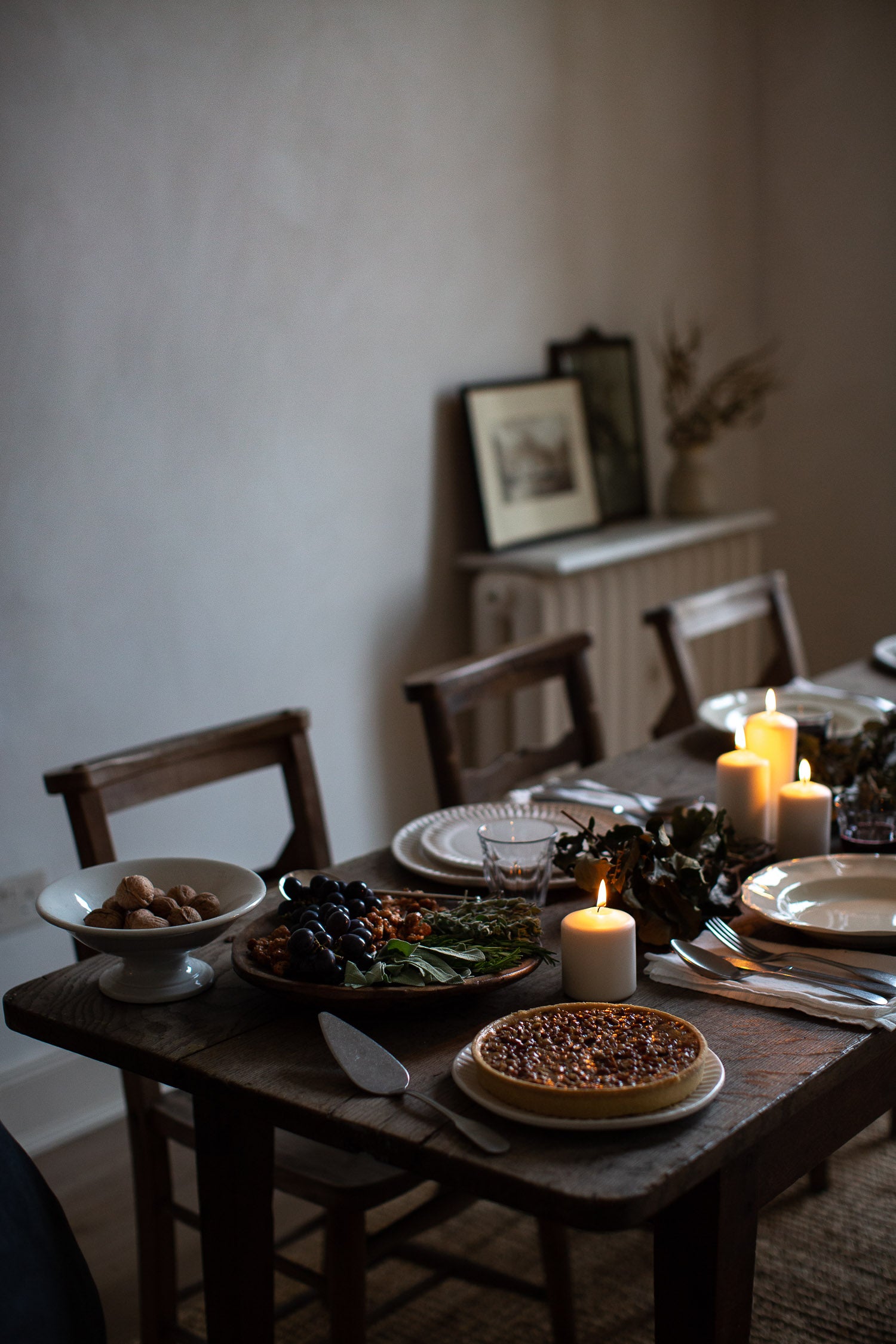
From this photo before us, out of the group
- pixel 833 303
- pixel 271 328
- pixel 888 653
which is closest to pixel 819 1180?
pixel 888 653

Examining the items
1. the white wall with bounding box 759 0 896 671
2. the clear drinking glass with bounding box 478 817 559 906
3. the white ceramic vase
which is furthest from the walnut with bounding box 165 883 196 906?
the white wall with bounding box 759 0 896 671

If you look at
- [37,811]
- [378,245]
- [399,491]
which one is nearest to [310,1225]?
[37,811]

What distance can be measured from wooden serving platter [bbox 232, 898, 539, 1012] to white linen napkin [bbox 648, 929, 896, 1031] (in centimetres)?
14

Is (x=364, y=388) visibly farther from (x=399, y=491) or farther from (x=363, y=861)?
(x=363, y=861)

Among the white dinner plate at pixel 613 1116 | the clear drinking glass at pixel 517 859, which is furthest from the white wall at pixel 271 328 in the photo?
the white dinner plate at pixel 613 1116

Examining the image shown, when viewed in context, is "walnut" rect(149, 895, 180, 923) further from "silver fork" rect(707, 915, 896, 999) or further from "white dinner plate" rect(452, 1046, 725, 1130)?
"silver fork" rect(707, 915, 896, 999)

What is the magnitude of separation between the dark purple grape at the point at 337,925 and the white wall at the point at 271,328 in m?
1.18

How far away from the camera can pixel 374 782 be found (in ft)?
8.71

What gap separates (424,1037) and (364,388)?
1.77 m

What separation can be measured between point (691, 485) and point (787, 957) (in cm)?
216

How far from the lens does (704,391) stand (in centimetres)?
335

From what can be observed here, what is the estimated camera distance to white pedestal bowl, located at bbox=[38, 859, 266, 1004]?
102 centimetres

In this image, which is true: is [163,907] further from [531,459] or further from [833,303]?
[833,303]

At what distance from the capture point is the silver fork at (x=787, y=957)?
1.05 meters
